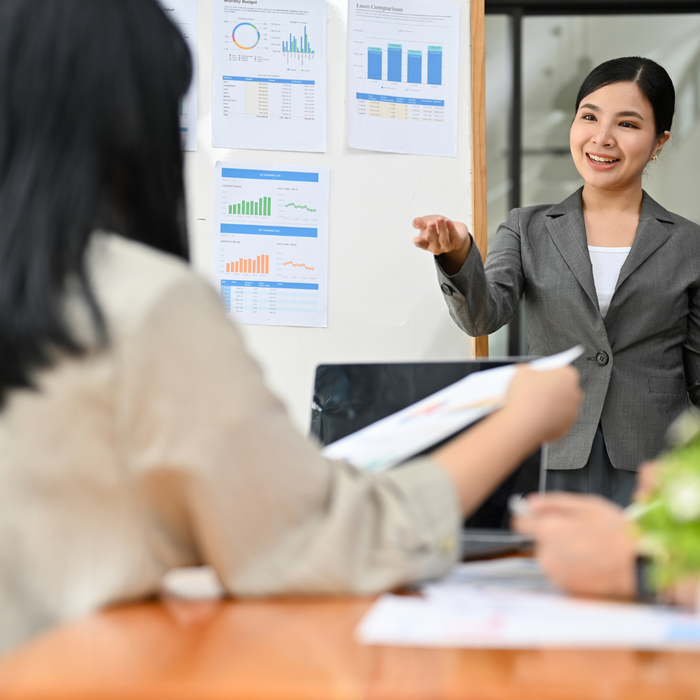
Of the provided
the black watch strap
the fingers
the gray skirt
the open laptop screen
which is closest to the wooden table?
the black watch strap

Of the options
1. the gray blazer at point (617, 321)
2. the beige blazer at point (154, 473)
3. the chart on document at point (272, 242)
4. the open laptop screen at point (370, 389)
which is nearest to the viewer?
the beige blazer at point (154, 473)

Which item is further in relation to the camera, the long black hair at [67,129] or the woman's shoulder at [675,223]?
the woman's shoulder at [675,223]

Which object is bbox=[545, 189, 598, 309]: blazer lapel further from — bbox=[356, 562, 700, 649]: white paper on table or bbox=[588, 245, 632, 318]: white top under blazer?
bbox=[356, 562, 700, 649]: white paper on table

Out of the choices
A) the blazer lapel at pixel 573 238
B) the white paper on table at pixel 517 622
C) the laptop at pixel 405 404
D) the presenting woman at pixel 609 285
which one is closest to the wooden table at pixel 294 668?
the white paper on table at pixel 517 622

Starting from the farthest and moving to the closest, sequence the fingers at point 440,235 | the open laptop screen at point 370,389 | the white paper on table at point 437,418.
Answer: the fingers at point 440,235
the open laptop screen at point 370,389
the white paper on table at point 437,418

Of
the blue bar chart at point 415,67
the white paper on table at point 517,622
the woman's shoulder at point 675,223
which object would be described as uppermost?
the blue bar chart at point 415,67

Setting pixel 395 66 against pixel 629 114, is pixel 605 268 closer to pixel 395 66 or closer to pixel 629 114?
pixel 629 114

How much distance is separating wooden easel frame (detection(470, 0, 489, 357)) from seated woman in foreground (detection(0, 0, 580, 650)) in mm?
1716

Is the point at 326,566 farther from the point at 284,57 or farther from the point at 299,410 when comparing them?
the point at 284,57

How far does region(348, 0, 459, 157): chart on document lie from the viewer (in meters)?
2.39

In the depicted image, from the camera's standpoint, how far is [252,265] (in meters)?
2.38

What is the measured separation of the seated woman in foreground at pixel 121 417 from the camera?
0.65 meters

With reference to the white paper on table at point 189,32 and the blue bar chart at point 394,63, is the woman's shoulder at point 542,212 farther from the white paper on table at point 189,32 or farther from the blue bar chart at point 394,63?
the white paper on table at point 189,32

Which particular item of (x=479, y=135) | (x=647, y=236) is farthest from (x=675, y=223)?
(x=479, y=135)
